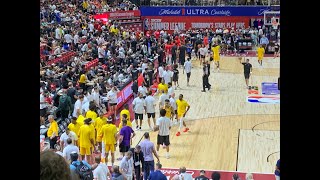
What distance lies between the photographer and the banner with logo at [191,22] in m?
30.1

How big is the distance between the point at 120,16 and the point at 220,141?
1837 cm

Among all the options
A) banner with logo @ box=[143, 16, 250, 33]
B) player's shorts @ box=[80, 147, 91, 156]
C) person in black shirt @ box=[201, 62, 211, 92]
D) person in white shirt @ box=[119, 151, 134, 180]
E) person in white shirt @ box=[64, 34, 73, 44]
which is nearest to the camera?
person in white shirt @ box=[119, 151, 134, 180]

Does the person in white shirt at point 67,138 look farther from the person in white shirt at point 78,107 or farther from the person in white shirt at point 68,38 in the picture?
the person in white shirt at point 68,38

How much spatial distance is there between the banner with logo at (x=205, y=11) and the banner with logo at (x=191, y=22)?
0.24 metres

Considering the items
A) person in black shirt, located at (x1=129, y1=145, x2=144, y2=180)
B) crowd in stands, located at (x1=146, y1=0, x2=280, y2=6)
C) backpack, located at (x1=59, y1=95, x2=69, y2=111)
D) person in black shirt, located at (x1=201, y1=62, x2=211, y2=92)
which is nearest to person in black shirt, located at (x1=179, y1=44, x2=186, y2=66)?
person in black shirt, located at (x1=201, y1=62, x2=211, y2=92)

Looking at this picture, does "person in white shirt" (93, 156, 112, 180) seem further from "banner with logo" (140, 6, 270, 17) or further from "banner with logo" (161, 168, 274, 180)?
"banner with logo" (140, 6, 270, 17)

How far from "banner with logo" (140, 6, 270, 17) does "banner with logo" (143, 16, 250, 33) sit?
0.24m

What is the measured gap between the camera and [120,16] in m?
29.4

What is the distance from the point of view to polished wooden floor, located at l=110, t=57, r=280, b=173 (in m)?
10.7

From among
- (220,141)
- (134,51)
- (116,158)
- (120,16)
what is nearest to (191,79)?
(134,51)

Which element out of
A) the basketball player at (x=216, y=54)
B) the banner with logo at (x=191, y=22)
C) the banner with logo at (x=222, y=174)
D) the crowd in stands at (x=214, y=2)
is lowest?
the banner with logo at (x=222, y=174)

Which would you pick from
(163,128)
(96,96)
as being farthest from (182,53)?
(163,128)

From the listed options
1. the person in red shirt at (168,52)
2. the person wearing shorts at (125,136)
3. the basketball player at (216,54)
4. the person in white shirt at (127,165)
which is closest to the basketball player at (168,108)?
the person wearing shorts at (125,136)
